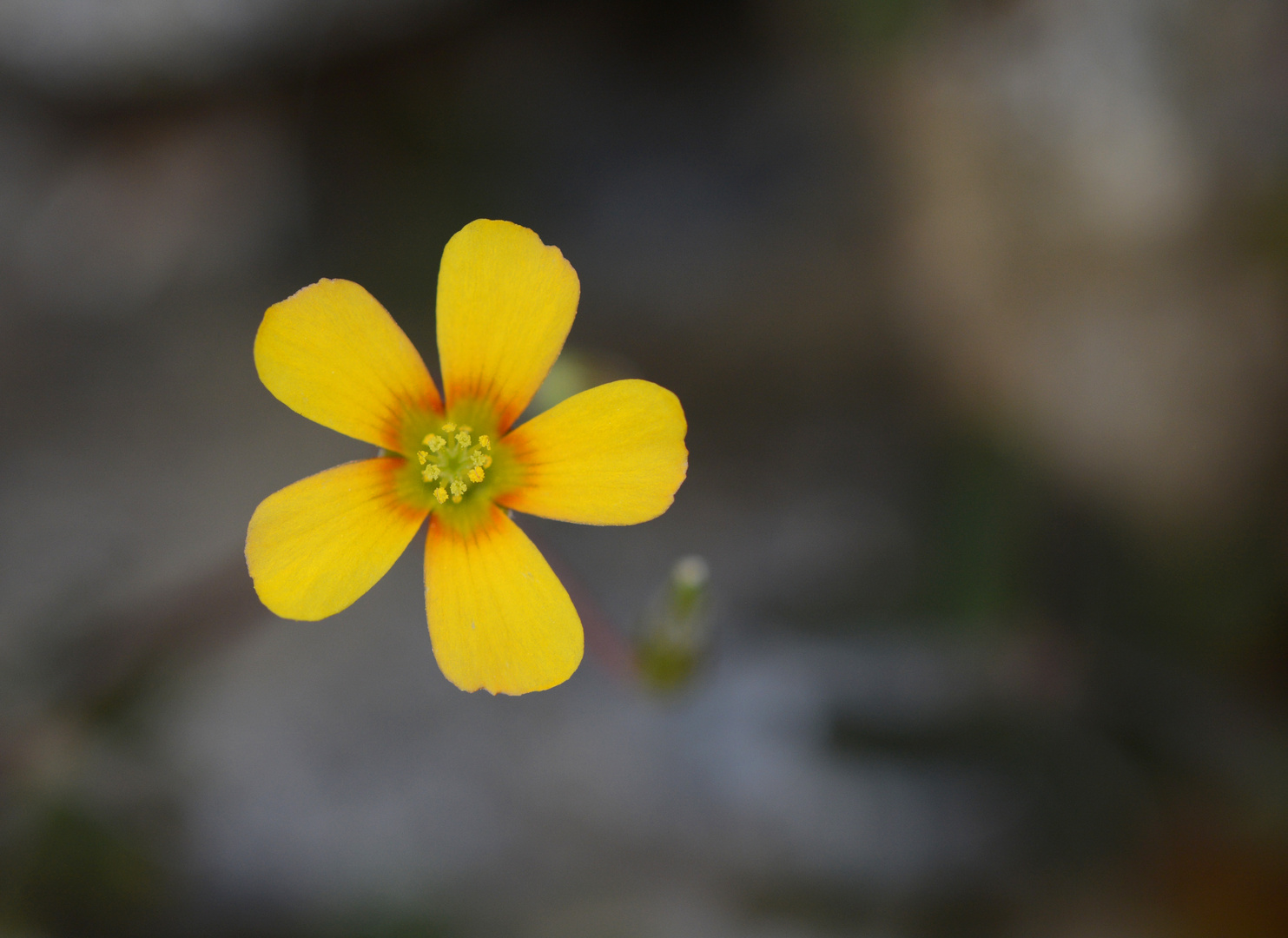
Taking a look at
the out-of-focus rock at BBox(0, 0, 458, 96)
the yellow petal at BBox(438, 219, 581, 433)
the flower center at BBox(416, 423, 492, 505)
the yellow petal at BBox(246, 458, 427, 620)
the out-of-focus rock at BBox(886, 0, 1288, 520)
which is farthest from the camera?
the out-of-focus rock at BBox(886, 0, 1288, 520)

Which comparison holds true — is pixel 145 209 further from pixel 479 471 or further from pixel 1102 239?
pixel 1102 239

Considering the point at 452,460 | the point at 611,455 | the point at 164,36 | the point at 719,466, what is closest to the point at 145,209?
the point at 164,36

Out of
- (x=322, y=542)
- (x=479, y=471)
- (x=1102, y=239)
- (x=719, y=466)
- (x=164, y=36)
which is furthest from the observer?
(x=719, y=466)

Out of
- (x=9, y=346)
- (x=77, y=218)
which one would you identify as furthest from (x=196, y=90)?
(x=9, y=346)

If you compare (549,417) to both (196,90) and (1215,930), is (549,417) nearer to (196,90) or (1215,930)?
(196,90)

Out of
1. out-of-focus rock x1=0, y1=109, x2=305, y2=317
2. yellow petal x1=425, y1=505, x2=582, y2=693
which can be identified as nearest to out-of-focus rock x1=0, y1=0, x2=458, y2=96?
out-of-focus rock x1=0, y1=109, x2=305, y2=317

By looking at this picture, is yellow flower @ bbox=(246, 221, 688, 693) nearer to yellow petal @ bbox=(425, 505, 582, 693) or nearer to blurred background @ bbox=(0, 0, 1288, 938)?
yellow petal @ bbox=(425, 505, 582, 693)

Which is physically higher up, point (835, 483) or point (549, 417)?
point (835, 483)
